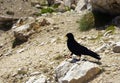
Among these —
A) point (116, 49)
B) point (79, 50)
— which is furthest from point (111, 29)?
point (79, 50)

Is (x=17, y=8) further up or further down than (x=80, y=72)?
further down

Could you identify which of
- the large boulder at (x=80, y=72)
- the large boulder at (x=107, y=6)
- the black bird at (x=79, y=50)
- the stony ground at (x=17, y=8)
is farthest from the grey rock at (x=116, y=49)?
the stony ground at (x=17, y=8)

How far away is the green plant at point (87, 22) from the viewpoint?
14780 mm

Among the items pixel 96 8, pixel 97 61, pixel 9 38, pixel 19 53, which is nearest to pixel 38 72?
pixel 97 61

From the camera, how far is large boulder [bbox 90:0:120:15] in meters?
14.4

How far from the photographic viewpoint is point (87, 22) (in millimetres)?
15016

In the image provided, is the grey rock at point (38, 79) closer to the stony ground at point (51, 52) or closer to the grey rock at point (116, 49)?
the stony ground at point (51, 52)

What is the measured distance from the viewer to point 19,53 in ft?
49.2

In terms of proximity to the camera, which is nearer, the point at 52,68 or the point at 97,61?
the point at 97,61

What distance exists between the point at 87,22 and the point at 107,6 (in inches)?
35.8

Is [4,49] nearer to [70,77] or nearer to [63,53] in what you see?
[63,53]

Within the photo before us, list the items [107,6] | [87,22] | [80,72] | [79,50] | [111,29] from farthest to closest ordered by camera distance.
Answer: [87,22] → [107,6] → [111,29] → [79,50] → [80,72]

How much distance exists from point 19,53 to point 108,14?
3.29m

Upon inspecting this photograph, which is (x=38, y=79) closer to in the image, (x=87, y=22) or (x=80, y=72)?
(x=80, y=72)
